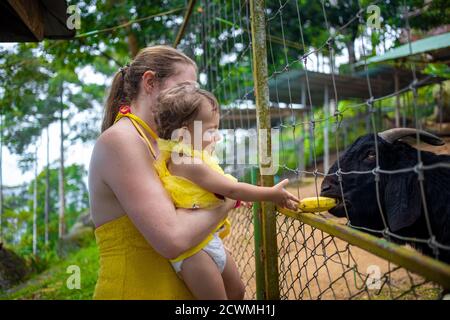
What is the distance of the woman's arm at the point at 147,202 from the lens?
1.38 m

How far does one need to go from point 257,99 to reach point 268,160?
0.27 meters

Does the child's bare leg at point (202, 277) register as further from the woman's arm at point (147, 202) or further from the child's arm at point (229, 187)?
the child's arm at point (229, 187)

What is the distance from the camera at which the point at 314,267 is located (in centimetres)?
325

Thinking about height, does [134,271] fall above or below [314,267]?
above

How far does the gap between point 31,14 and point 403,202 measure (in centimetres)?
249

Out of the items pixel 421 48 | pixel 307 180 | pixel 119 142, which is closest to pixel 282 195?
pixel 119 142

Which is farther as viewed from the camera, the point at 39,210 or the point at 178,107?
the point at 39,210

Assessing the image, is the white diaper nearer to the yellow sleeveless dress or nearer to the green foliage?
the yellow sleeveless dress

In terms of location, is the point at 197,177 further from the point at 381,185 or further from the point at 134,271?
the point at 381,185

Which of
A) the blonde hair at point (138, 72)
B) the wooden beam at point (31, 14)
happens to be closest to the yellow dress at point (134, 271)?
the blonde hair at point (138, 72)

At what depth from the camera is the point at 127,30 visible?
789cm

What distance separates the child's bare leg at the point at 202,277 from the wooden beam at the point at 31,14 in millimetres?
1768

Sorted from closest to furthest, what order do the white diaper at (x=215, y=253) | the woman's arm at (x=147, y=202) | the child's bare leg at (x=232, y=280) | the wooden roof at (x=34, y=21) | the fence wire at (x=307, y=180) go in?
the fence wire at (x=307, y=180) → the woman's arm at (x=147, y=202) → the white diaper at (x=215, y=253) → the child's bare leg at (x=232, y=280) → the wooden roof at (x=34, y=21)
